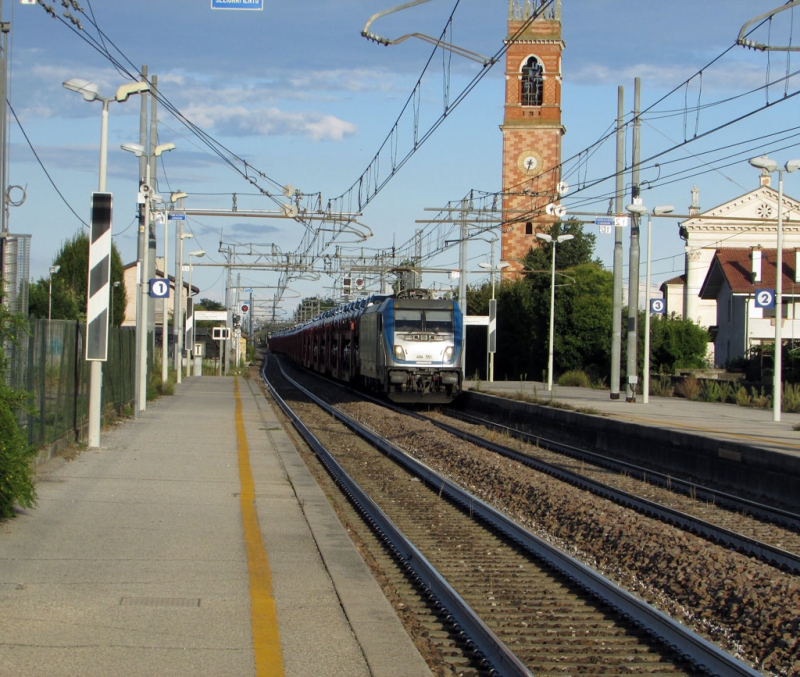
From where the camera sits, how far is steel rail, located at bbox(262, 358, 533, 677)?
5793 millimetres

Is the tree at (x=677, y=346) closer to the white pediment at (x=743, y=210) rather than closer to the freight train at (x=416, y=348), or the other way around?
the freight train at (x=416, y=348)

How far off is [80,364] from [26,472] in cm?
802

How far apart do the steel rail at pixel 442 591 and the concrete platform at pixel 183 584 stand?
51 centimetres

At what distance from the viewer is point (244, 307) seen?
214 feet

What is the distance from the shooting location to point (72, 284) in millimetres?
57281

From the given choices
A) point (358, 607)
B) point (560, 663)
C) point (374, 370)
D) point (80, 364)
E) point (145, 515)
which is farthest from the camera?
point (374, 370)

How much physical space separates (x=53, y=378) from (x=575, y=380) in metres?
30.9

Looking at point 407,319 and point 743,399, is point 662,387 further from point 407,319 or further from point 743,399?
point 407,319

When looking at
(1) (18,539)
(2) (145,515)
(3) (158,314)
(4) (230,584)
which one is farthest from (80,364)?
(3) (158,314)

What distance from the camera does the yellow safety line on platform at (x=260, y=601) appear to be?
5.36 meters

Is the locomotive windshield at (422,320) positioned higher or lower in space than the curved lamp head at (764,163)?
lower

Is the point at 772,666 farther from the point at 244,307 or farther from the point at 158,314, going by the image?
the point at 158,314

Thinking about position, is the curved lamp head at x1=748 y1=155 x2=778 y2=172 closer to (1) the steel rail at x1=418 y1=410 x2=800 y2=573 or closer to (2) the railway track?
→ (1) the steel rail at x1=418 y1=410 x2=800 y2=573

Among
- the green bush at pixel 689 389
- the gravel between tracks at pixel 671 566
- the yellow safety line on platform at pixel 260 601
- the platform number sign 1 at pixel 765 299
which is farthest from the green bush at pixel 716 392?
→ the yellow safety line on platform at pixel 260 601
